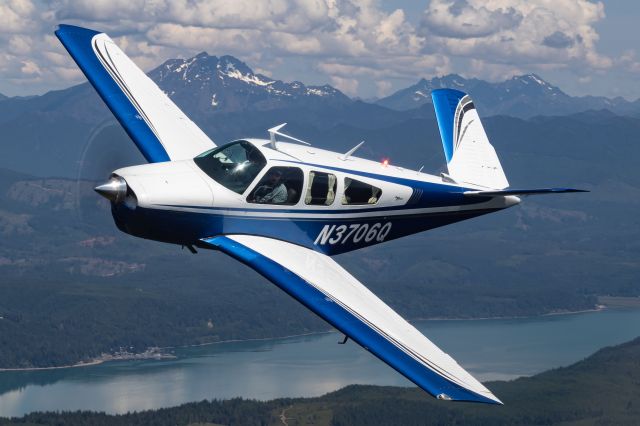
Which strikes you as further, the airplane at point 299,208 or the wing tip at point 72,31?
the wing tip at point 72,31

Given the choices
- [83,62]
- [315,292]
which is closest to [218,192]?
[315,292]

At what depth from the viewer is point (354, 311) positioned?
3150cm

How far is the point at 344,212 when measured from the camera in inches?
1487

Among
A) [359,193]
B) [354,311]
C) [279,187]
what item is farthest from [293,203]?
[354,311]

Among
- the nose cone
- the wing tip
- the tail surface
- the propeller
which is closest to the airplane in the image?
the nose cone

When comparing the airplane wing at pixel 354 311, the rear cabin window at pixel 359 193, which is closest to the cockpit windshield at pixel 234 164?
the airplane wing at pixel 354 311

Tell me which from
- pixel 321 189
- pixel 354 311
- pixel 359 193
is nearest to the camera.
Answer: pixel 354 311

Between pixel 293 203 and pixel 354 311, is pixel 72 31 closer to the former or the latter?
pixel 293 203

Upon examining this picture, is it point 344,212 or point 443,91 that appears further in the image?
point 443,91

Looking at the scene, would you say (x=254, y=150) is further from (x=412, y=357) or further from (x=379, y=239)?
(x=412, y=357)

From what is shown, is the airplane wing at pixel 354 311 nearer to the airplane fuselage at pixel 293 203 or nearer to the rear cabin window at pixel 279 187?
the airplane fuselage at pixel 293 203

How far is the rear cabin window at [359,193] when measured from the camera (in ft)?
123

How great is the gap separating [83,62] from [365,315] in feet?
71.9

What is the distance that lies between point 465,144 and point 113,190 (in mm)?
19292
